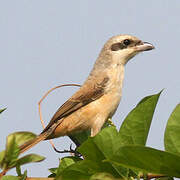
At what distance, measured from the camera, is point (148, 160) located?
160cm

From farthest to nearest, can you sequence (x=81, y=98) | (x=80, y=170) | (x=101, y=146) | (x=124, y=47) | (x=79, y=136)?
(x=124, y=47)
(x=81, y=98)
(x=79, y=136)
(x=80, y=170)
(x=101, y=146)

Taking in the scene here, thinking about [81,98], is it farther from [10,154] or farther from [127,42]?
[10,154]

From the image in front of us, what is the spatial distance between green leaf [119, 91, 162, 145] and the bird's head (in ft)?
14.5

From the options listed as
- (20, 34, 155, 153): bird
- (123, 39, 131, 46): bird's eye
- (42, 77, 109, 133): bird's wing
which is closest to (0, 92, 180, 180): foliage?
(20, 34, 155, 153): bird

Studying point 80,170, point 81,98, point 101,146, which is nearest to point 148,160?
point 101,146

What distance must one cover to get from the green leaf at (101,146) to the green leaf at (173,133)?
0.81ft

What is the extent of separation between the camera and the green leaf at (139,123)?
6.25ft

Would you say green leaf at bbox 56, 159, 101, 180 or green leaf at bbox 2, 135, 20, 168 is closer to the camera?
green leaf at bbox 2, 135, 20, 168

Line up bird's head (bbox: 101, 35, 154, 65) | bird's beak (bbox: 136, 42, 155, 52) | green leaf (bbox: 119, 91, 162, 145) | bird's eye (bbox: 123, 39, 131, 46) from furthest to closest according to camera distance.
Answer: bird's eye (bbox: 123, 39, 131, 46) < bird's head (bbox: 101, 35, 154, 65) < bird's beak (bbox: 136, 42, 155, 52) < green leaf (bbox: 119, 91, 162, 145)

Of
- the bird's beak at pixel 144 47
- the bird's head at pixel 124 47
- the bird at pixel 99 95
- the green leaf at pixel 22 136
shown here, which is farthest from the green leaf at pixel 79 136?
the green leaf at pixel 22 136

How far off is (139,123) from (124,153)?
390mm

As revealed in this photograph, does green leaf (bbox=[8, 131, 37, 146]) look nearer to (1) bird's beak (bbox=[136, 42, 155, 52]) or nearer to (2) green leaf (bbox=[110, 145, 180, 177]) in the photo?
(2) green leaf (bbox=[110, 145, 180, 177])

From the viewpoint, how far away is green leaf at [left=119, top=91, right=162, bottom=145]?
1.90 m

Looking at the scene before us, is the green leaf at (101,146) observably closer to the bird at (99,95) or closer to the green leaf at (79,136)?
the bird at (99,95)
